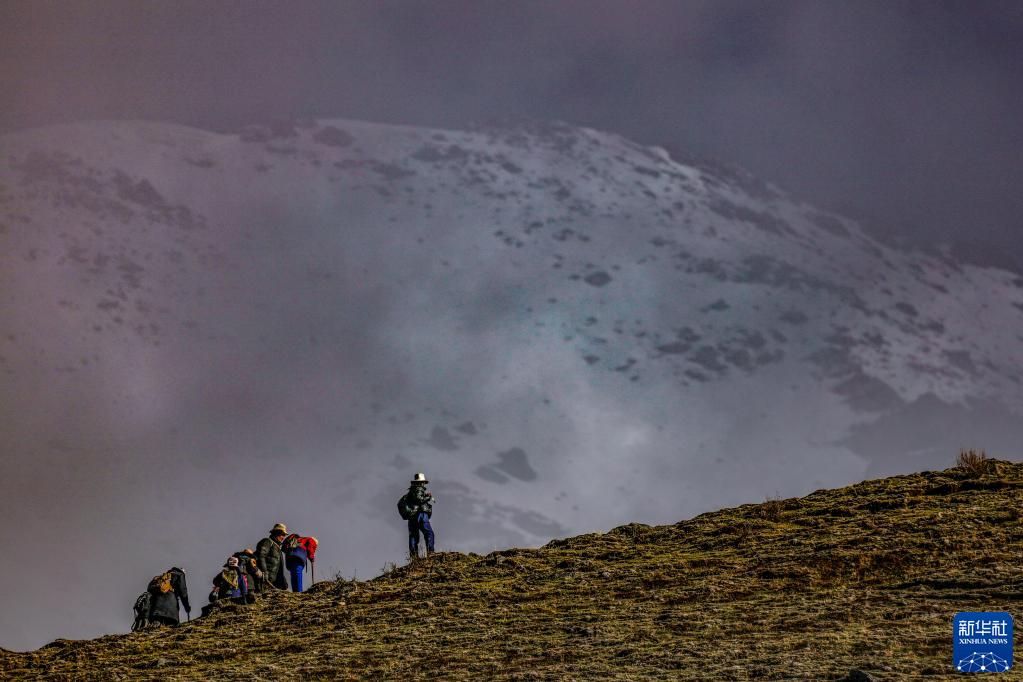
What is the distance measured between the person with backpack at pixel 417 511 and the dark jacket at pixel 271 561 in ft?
Answer: 9.17

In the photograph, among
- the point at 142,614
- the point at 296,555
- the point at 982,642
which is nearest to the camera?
the point at 982,642

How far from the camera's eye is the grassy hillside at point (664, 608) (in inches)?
689

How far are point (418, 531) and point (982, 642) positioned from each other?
46.1 ft

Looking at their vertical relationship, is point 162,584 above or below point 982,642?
above

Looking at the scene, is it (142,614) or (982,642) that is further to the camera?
(142,614)

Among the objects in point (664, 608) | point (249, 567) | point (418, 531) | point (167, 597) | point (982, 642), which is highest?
Result: point (418, 531)

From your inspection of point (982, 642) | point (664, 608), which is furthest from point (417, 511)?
point (982, 642)

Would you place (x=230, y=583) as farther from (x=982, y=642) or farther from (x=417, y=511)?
(x=982, y=642)

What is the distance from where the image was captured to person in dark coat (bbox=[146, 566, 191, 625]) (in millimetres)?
24438

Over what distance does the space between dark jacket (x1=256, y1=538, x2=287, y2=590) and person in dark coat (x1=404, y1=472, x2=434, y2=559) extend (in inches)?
112

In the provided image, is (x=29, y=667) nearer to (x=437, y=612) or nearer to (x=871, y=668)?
(x=437, y=612)

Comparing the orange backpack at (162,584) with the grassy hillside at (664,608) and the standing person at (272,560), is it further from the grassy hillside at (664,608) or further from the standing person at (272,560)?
the standing person at (272,560)

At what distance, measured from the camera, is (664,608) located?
20609mm

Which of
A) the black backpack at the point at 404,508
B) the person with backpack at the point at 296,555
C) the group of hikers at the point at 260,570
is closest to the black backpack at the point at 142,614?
the group of hikers at the point at 260,570
